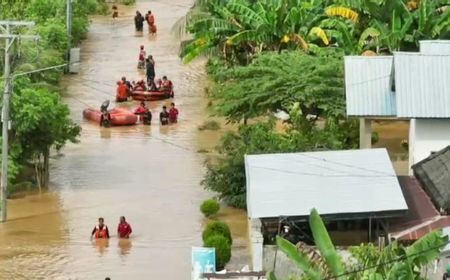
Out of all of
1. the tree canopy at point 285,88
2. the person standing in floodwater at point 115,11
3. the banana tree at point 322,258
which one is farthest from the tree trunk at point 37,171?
the person standing in floodwater at point 115,11

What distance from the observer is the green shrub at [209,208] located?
→ 3776 cm

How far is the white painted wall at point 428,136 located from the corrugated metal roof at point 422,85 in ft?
0.89

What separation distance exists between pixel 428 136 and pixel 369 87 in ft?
8.55

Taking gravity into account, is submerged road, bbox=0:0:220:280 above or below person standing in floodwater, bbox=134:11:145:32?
below

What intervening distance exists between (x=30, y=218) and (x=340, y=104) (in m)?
8.21

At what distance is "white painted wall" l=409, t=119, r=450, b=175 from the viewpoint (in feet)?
111

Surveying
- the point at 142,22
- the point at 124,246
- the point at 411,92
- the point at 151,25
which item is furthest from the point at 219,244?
the point at 142,22

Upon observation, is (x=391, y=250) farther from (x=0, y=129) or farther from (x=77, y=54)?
(x=77, y=54)

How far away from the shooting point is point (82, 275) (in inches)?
1308

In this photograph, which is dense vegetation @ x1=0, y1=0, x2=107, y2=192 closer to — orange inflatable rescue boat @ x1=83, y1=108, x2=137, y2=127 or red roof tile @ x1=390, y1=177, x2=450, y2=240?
orange inflatable rescue boat @ x1=83, y1=108, x2=137, y2=127

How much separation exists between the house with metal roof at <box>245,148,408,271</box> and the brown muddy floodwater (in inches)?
99.7

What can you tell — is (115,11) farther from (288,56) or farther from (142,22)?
(288,56)

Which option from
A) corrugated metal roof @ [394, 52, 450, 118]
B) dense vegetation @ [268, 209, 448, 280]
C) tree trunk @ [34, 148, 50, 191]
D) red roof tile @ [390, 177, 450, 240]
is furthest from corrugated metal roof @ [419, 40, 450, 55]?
dense vegetation @ [268, 209, 448, 280]

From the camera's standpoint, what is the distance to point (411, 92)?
34.2m
